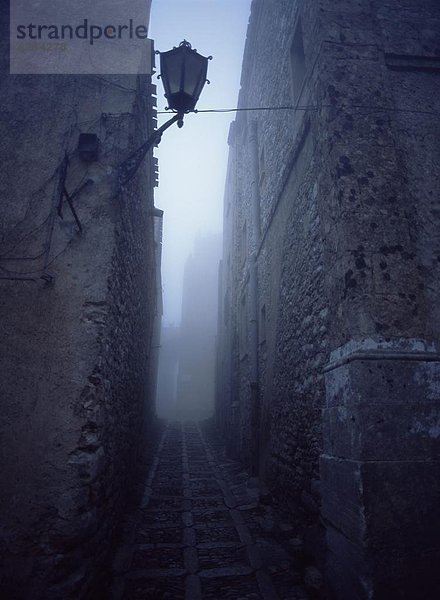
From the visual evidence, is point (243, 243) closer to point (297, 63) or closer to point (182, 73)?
point (297, 63)

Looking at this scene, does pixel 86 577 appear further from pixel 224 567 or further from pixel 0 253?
pixel 0 253

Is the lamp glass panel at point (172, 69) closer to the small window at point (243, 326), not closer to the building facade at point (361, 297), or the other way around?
the building facade at point (361, 297)

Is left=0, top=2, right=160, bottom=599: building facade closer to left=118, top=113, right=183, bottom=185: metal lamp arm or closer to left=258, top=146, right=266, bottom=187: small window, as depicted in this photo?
left=118, top=113, right=183, bottom=185: metal lamp arm

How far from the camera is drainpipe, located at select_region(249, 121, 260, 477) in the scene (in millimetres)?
6770

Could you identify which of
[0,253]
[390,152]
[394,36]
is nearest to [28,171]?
[0,253]

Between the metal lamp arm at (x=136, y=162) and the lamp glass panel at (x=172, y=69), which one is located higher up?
the lamp glass panel at (x=172, y=69)

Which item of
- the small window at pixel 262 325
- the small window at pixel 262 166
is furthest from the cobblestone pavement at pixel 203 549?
the small window at pixel 262 166

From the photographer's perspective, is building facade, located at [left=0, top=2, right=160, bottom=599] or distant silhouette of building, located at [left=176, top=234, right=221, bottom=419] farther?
distant silhouette of building, located at [left=176, top=234, right=221, bottom=419]

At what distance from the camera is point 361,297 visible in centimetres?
281

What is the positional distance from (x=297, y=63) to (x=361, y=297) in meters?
4.78

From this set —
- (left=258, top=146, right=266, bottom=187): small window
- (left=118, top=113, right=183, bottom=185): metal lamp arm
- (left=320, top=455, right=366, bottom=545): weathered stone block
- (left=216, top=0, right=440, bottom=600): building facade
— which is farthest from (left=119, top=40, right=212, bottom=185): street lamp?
(left=258, top=146, right=266, bottom=187): small window

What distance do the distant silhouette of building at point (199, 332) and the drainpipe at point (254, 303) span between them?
17.8m

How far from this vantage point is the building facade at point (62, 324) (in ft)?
8.79

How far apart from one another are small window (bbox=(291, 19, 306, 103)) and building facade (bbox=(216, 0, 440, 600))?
0.08ft
